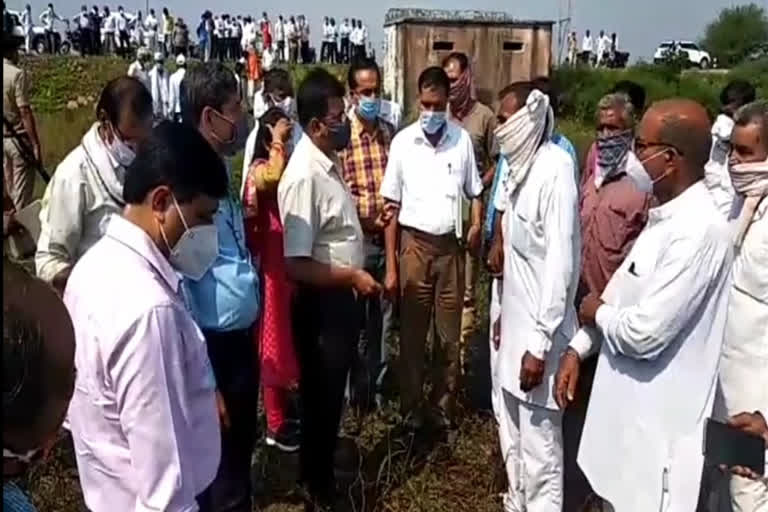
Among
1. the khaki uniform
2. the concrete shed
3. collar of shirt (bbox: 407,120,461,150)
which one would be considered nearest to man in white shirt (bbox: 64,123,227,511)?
collar of shirt (bbox: 407,120,461,150)

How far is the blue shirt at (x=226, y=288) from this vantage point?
3.49m

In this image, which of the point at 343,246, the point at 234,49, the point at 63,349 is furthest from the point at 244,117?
the point at 234,49

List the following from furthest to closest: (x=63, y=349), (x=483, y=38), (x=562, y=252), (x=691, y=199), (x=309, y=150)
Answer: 1. (x=483, y=38)
2. (x=309, y=150)
3. (x=562, y=252)
4. (x=691, y=199)
5. (x=63, y=349)

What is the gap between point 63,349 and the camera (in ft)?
5.57

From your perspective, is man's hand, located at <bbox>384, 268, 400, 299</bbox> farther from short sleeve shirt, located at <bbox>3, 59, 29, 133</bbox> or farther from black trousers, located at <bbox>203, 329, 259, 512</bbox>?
short sleeve shirt, located at <bbox>3, 59, 29, 133</bbox>

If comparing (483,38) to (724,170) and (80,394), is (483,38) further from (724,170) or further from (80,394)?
(80,394)

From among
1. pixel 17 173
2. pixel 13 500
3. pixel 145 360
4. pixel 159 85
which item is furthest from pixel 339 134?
pixel 159 85

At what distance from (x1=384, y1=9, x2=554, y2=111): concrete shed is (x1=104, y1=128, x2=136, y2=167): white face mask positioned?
496 inches

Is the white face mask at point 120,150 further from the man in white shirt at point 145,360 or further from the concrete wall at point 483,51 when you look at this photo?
the concrete wall at point 483,51

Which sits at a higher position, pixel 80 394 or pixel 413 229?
pixel 80 394

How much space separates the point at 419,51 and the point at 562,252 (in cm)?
1359

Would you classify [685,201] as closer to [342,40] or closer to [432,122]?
[432,122]

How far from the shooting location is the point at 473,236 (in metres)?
5.96

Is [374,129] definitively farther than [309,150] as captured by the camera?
Yes
